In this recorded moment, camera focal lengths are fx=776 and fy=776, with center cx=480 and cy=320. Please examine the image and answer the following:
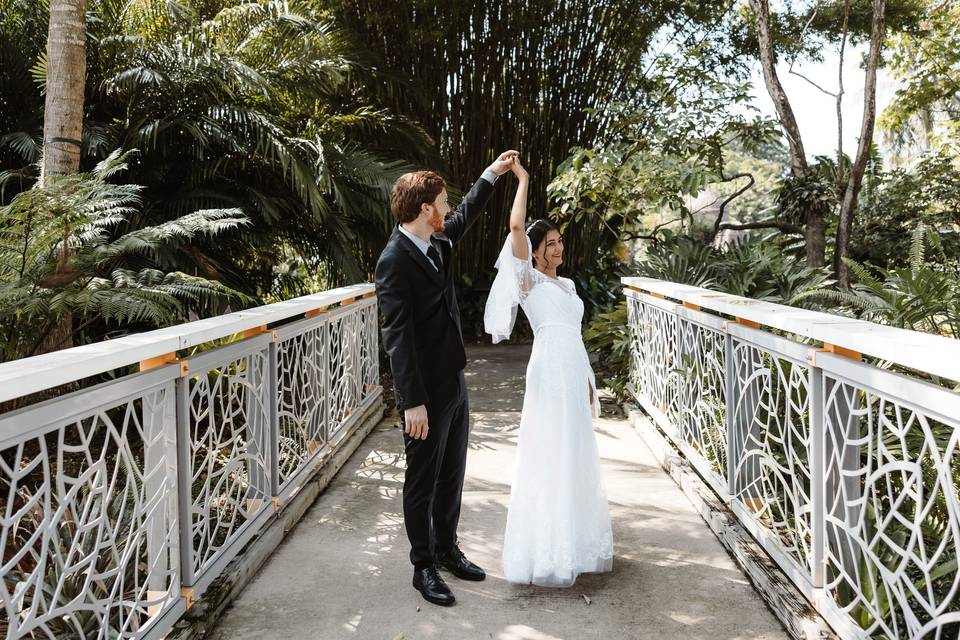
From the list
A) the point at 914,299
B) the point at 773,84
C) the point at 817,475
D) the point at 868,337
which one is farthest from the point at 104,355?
the point at 773,84

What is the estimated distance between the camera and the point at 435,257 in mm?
2846

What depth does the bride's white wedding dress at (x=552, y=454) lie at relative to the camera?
2.83m

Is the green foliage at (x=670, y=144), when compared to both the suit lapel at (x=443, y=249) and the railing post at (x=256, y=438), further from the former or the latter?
the railing post at (x=256, y=438)

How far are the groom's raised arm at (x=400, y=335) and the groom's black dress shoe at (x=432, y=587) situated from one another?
62cm

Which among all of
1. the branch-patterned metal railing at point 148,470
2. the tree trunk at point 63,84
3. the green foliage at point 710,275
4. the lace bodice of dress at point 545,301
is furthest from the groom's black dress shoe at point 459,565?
the green foliage at point 710,275

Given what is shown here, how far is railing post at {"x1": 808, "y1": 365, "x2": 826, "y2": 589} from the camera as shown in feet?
7.71

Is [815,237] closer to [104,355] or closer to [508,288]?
[508,288]

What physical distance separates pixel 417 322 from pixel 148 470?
39.5 inches

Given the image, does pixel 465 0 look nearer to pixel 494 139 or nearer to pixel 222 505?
pixel 494 139

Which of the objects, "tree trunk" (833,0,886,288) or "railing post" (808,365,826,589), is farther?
"tree trunk" (833,0,886,288)

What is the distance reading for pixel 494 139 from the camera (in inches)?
389

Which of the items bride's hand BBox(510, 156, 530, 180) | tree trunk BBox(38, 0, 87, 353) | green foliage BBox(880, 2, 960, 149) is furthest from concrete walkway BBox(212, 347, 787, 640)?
green foliage BBox(880, 2, 960, 149)

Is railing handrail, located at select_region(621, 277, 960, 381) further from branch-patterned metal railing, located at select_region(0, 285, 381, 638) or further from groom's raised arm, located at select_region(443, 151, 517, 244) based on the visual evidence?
branch-patterned metal railing, located at select_region(0, 285, 381, 638)

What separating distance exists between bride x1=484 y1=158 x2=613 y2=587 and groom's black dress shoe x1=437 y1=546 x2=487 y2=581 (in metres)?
0.12
